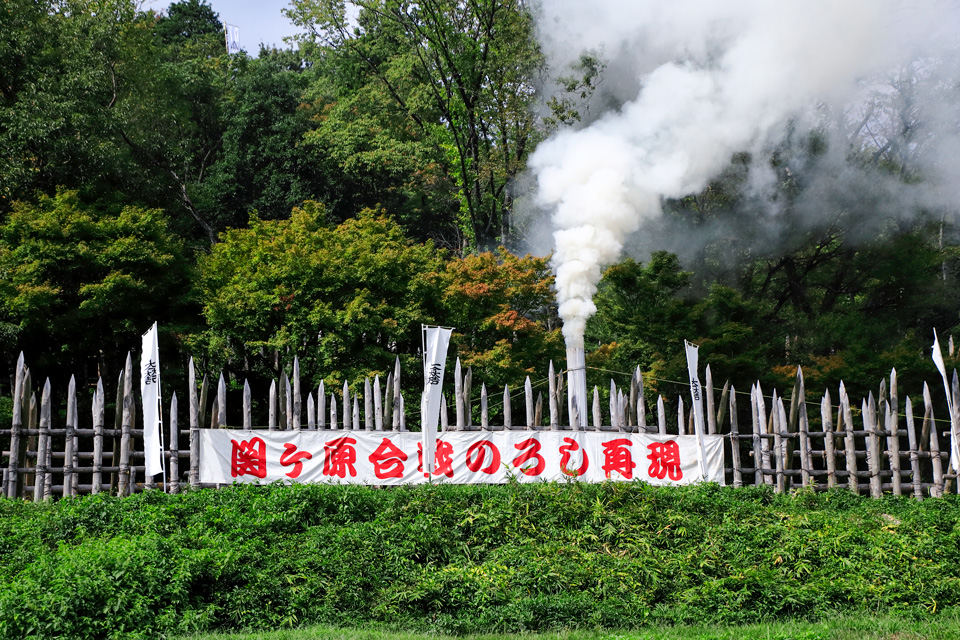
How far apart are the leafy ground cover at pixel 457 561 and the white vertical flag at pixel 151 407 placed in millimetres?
1077

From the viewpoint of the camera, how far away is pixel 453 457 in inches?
458

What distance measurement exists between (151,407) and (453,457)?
3.76 m

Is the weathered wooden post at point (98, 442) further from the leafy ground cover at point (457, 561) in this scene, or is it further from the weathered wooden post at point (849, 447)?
the weathered wooden post at point (849, 447)

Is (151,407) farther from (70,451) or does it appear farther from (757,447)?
(757,447)

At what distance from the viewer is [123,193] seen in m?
20.3

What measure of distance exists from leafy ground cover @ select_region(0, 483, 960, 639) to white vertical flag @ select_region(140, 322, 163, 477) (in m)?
1.08

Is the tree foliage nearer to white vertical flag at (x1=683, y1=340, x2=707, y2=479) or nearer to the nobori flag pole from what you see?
the nobori flag pole

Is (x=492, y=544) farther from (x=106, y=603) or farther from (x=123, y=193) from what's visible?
(x=123, y=193)

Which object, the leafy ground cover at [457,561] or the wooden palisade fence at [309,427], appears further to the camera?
the wooden palisade fence at [309,427]

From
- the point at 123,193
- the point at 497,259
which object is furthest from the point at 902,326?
the point at 123,193

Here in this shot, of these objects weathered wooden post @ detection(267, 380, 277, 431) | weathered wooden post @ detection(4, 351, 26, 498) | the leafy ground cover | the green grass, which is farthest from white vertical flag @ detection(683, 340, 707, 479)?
weathered wooden post @ detection(4, 351, 26, 498)

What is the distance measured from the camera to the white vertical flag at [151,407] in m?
10.4

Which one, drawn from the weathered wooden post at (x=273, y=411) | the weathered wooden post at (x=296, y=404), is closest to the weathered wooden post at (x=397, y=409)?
the weathered wooden post at (x=296, y=404)

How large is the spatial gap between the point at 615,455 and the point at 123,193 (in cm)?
1369
